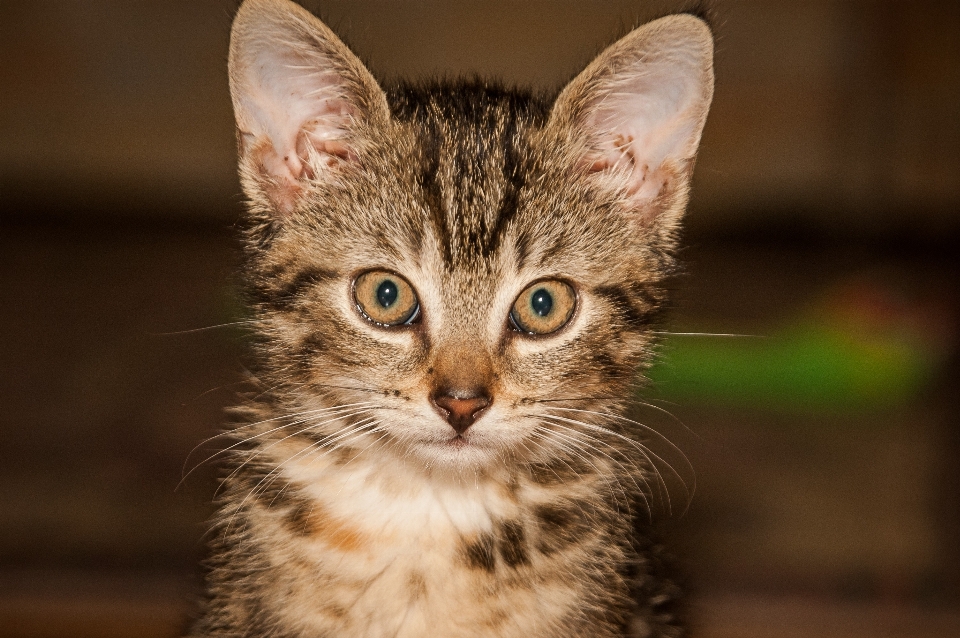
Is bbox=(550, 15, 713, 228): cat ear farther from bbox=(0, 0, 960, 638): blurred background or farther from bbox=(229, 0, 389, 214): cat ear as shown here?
bbox=(0, 0, 960, 638): blurred background

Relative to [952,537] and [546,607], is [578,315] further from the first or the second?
[952,537]

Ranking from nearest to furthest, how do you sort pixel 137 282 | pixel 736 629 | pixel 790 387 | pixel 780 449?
pixel 736 629
pixel 780 449
pixel 790 387
pixel 137 282

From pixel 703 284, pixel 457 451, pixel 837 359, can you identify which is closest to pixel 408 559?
pixel 457 451

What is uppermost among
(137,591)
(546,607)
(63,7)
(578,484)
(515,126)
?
(63,7)

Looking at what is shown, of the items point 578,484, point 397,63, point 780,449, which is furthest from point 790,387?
point 578,484

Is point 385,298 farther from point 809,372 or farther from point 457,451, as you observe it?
point 809,372

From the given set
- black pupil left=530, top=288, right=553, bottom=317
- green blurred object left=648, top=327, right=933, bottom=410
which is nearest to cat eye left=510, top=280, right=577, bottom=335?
black pupil left=530, top=288, right=553, bottom=317
